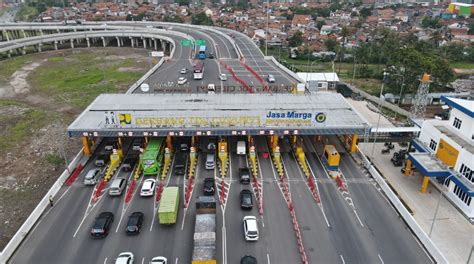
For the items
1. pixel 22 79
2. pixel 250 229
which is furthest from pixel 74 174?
pixel 22 79

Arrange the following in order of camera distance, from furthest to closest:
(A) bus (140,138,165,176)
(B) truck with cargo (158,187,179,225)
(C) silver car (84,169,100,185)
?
(A) bus (140,138,165,176), (C) silver car (84,169,100,185), (B) truck with cargo (158,187,179,225)

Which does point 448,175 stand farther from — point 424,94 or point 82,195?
point 82,195

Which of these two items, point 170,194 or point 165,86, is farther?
point 165,86

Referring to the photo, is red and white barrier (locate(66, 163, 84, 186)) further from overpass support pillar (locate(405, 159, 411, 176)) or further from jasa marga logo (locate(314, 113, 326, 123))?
overpass support pillar (locate(405, 159, 411, 176))

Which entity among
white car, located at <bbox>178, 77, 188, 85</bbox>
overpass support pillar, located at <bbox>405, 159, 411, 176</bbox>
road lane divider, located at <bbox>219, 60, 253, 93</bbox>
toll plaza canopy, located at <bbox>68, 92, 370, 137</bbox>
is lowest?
overpass support pillar, located at <bbox>405, 159, 411, 176</bbox>

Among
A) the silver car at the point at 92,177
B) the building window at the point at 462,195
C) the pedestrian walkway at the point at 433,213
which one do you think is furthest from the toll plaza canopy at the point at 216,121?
the building window at the point at 462,195

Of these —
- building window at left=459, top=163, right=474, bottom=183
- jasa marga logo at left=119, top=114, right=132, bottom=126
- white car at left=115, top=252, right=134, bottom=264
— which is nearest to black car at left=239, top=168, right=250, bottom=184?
white car at left=115, top=252, right=134, bottom=264

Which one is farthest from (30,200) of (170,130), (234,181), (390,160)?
(390,160)
